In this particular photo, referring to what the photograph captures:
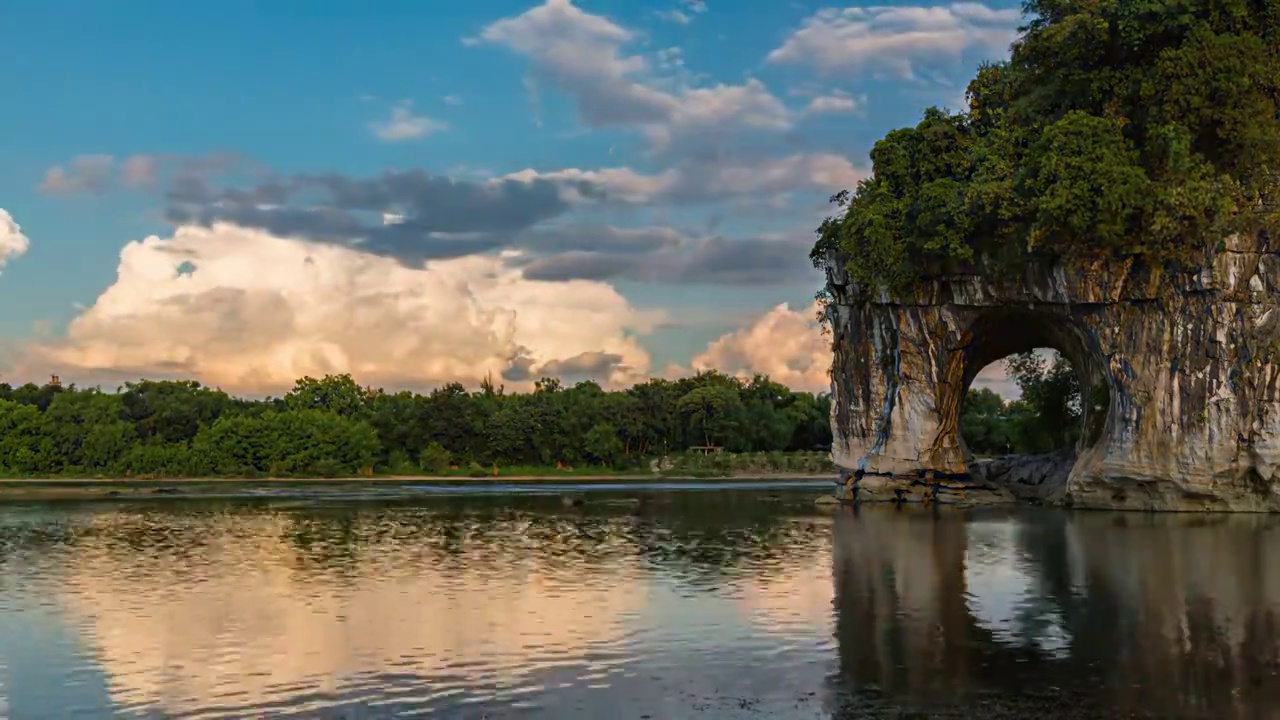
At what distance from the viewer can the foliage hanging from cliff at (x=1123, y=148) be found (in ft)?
131

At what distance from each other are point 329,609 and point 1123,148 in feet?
106

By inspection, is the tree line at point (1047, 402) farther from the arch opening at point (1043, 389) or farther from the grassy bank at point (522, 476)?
the grassy bank at point (522, 476)

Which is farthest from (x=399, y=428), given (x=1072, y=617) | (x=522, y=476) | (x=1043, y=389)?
(x=1072, y=617)

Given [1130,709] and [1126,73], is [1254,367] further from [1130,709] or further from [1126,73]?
[1130,709]

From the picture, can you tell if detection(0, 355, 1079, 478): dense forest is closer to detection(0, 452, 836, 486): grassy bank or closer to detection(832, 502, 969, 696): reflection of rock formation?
detection(0, 452, 836, 486): grassy bank

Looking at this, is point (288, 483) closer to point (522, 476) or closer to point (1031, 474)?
point (522, 476)

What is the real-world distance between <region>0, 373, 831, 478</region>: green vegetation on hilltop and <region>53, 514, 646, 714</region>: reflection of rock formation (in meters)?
58.3

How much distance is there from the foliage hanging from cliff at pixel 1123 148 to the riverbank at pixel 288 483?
42847mm

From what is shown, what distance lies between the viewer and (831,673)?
1608 centimetres

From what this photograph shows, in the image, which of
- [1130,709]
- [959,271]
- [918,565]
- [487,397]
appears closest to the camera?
[1130,709]

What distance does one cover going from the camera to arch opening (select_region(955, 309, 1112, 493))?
48.8 metres

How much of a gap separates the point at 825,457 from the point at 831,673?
83.2m

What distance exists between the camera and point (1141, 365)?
144 feet

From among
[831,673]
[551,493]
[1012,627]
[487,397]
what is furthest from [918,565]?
[487,397]
